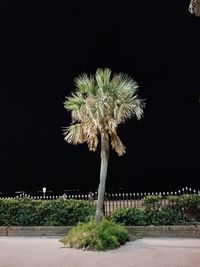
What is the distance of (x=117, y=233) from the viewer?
12500 millimetres

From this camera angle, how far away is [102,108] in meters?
13.7

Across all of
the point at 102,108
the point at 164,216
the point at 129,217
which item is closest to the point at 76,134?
→ the point at 102,108

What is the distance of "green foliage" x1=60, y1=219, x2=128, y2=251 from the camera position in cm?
1139

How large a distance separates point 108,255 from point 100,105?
204 inches

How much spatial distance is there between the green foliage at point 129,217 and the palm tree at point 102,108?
1.84 metres

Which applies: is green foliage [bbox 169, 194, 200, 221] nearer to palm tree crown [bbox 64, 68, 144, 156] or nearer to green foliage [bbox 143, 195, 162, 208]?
green foliage [bbox 143, 195, 162, 208]

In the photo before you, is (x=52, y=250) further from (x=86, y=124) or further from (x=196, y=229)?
(x=196, y=229)

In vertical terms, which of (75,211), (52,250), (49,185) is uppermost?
(49,185)

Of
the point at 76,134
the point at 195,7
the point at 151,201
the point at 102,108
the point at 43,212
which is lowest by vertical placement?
the point at 43,212

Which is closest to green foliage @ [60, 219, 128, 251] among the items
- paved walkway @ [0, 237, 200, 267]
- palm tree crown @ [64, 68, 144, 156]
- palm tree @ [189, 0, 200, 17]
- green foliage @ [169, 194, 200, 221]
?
paved walkway @ [0, 237, 200, 267]

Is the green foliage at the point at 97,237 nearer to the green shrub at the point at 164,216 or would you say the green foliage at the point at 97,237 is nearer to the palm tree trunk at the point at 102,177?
the palm tree trunk at the point at 102,177

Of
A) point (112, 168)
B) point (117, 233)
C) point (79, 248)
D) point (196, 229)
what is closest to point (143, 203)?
point (196, 229)

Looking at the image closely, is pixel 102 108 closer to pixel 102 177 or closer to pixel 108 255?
pixel 102 177

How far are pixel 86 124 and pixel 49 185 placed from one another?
24333 mm
